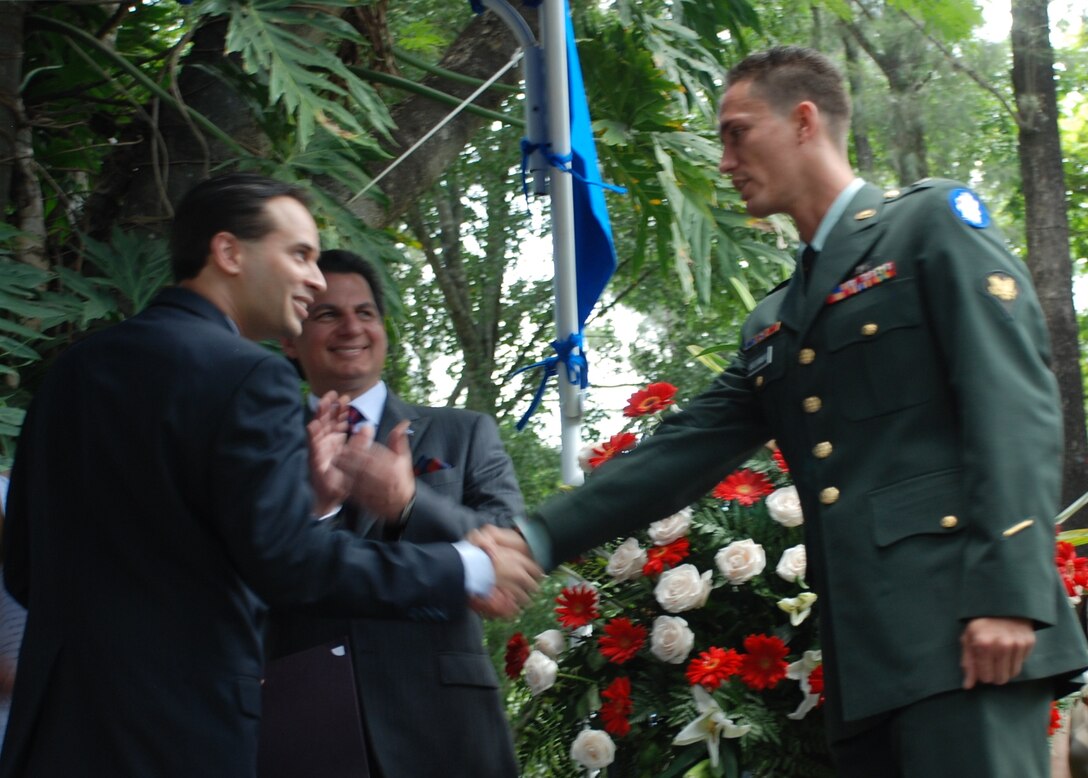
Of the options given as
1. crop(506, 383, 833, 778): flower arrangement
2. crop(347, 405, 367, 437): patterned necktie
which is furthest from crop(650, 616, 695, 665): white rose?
crop(347, 405, 367, 437): patterned necktie

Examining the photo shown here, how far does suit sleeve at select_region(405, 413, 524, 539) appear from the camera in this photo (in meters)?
3.00

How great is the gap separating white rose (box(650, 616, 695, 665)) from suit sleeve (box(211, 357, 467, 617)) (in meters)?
0.85

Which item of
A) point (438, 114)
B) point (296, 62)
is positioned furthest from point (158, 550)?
point (438, 114)

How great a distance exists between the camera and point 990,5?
9.52 metres

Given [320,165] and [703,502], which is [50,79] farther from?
[703,502]

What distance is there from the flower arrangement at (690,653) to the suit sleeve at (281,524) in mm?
876

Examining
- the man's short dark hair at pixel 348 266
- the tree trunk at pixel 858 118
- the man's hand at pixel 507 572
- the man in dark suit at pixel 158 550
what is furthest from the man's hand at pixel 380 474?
the tree trunk at pixel 858 118

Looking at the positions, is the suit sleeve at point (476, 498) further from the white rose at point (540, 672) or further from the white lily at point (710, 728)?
the white lily at point (710, 728)

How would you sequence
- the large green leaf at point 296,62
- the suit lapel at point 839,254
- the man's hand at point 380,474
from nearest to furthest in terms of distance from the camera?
the suit lapel at point 839,254, the man's hand at point 380,474, the large green leaf at point 296,62

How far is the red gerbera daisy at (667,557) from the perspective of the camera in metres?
3.37

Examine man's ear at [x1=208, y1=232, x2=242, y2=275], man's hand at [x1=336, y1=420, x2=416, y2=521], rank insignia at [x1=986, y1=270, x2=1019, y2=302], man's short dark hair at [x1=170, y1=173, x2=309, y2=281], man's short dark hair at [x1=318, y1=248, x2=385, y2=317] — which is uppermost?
man's short dark hair at [x1=318, y1=248, x2=385, y2=317]

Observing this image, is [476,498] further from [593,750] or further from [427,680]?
[593,750]

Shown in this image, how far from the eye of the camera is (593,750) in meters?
3.23

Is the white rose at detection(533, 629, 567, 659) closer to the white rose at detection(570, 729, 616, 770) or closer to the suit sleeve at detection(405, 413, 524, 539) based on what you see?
the white rose at detection(570, 729, 616, 770)
